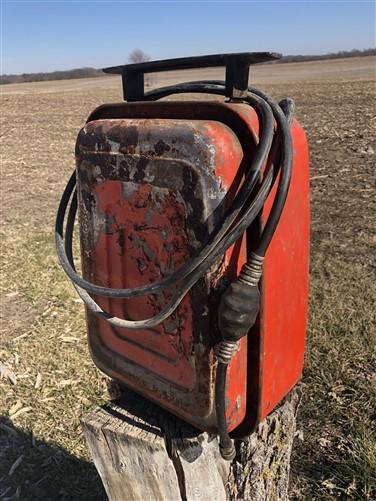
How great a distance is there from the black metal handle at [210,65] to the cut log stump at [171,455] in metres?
0.89

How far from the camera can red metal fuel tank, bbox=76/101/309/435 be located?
1.08m

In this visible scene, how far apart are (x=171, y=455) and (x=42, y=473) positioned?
4.30ft

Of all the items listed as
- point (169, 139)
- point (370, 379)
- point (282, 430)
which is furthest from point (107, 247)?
point (370, 379)

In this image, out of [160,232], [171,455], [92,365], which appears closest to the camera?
[160,232]

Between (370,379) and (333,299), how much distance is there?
827mm

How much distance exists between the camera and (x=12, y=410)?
2.79 metres

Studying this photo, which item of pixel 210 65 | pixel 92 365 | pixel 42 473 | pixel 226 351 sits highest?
pixel 210 65

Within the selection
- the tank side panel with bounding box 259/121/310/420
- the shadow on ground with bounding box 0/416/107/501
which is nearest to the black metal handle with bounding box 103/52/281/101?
the tank side panel with bounding box 259/121/310/420

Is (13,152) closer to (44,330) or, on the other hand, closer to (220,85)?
(44,330)

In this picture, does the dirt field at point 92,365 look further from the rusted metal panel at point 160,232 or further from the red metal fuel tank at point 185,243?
the rusted metal panel at point 160,232

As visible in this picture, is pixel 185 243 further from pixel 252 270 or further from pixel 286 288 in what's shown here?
pixel 286 288

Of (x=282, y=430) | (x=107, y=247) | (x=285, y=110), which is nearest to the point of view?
(x=285, y=110)

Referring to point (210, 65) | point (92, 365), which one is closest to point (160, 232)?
point (210, 65)

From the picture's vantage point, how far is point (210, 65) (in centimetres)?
122
